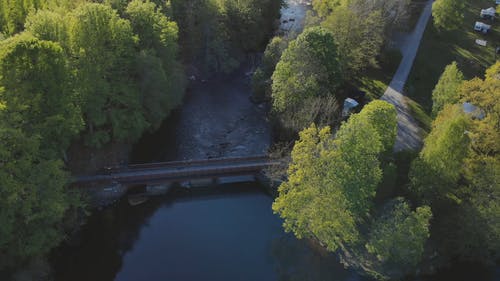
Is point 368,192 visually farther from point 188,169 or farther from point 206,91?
point 206,91

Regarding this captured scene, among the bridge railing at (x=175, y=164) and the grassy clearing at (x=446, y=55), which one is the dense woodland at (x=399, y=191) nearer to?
the bridge railing at (x=175, y=164)

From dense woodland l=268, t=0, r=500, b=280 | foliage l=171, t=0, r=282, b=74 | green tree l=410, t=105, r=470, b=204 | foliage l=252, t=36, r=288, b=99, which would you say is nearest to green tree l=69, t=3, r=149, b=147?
foliage l=171, t=0, r=282, b=74

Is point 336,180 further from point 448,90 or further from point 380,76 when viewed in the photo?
point 380,76

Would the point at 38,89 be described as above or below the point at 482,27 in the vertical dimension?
below

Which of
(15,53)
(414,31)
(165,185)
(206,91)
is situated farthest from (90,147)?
(414,31)

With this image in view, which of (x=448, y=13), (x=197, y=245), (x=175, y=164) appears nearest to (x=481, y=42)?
(x=448, y=13)
